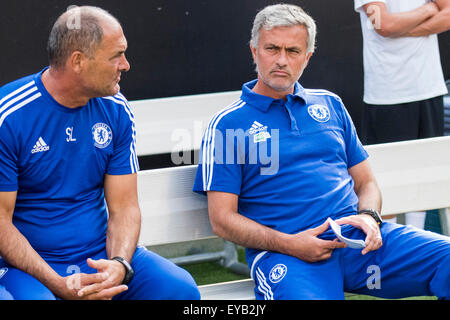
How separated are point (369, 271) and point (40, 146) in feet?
4.12

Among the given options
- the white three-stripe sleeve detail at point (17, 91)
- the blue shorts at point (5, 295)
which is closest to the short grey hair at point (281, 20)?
the white three-stripe sleeve detail at point (17, 91)

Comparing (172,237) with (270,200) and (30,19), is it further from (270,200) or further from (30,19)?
(30,19)

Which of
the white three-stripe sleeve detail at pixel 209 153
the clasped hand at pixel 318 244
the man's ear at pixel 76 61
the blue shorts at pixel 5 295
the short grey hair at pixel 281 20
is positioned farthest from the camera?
the short grey hair at pixel 281 20

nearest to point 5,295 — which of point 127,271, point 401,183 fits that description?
point 127,271

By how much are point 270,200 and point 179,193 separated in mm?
386

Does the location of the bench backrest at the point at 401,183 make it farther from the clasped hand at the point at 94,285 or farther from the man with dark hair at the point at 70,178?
the clasped hand at the point at 94,285

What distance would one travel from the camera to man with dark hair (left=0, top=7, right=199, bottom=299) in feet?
7.53

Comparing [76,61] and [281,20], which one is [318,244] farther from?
[76,61]

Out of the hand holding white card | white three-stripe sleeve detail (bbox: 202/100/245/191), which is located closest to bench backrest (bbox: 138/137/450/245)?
white three-stripe sleeve detail (bbox: 202/100/245/191)

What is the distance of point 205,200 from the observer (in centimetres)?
282

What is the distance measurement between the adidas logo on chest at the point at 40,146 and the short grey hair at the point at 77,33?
0.26 m

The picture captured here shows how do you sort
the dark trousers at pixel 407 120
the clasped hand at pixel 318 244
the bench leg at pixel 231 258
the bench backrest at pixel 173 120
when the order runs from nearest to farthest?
1. the clasped hand at pixel 318 244
2. the dark trousers at pixel 407 120
3. the bench leg at pixel 231 258
4. the bench backrest at pixel 173 120

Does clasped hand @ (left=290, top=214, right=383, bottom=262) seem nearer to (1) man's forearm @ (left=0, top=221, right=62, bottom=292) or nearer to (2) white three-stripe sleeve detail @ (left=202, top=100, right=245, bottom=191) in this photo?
(2) white three-stripe sleeve detail @ (left=202, top=100, right=245, bottom=191)

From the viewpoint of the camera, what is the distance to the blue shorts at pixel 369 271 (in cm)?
244
